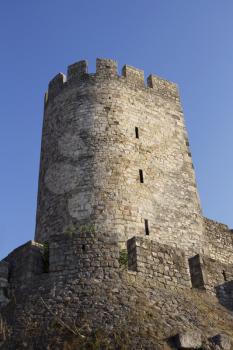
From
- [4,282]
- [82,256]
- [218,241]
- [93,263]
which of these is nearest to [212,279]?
[93,263]

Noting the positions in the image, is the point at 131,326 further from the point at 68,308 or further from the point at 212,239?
the point at 212,239

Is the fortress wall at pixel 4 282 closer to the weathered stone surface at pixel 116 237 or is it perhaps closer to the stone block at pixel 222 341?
the weathered stone surface at pixel 116 237

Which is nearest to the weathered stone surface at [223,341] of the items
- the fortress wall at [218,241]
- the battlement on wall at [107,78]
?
the fortress wall at [218,241]

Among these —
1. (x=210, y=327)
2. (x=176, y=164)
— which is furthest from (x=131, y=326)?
(x=176, y=164)

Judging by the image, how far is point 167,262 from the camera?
1077cm

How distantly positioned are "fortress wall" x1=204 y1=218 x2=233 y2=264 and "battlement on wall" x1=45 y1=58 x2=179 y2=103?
477 centimetres

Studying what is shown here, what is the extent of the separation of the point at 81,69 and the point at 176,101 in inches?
136

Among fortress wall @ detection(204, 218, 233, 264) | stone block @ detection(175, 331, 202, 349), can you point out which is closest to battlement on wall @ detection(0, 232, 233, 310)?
stone block @ detection(175, 331, 202, 349)

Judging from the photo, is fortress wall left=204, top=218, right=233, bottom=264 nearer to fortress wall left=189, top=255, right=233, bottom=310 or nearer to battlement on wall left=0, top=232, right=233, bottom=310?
fortress wall left=189, top=255, right=233, bottom=310

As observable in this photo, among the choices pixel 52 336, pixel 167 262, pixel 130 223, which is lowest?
pixel 52 336

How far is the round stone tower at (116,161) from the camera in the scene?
13.5 meters

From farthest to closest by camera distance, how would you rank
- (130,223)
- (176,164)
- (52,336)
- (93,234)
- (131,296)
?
(176,164) → (130,223) → (93,234) → (131,296) → (52,336)

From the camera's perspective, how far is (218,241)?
1552 cm

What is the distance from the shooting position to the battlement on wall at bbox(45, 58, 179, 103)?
16.4 metres
